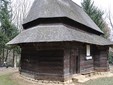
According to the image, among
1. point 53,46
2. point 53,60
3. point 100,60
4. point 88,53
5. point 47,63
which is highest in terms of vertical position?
point 53,46

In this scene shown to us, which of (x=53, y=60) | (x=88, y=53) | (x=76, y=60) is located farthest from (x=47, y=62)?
(x=88, y=53)

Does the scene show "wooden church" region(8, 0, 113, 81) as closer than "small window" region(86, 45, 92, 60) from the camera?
Yes

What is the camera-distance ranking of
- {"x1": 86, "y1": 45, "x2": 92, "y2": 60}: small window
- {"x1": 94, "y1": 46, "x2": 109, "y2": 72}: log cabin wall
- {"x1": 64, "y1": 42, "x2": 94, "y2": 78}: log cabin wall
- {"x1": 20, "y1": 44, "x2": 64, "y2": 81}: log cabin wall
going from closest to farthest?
1. {"x1": 20, "y1": 44, "x2": 64, "y2": 81}: log cabin wall
2. {"x1": 64, "y1": 42, "x2": 94, "y2": 78}: log cabin wall
3. {"x1": 86, "y1": 45, "x2": 92, "y2": 60}: small window
4. {"x1": 94, "y1": 46, "x2": 109, "y2": 72}: log cabin wall

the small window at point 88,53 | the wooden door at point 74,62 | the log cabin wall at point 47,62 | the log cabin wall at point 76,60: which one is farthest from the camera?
the small window at point 88,53

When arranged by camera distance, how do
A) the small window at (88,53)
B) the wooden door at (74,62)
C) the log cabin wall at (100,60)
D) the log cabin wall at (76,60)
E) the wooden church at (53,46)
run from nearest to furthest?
1. the wooden church at (53,46)
2. the log cabin wall at (76,60)
3. the wooden door at (74,62)
4. the small window at (88,53)
5. the log cabin wall at (100,60)

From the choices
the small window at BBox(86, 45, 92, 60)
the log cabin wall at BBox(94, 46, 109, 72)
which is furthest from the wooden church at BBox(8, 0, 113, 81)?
the log cabin wall at BBox(94, 46, 109, 72)

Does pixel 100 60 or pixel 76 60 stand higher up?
pixel 76 60

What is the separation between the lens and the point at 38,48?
13.4 metres

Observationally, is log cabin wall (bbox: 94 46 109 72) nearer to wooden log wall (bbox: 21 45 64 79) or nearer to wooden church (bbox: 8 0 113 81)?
wooden church (bbox: 8 0 113 81)

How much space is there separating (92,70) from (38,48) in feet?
23.7

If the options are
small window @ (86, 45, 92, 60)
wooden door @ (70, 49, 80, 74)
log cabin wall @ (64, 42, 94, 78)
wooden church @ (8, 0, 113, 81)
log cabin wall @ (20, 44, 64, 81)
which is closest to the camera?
wooden church @ (8, 0, 113, 81)

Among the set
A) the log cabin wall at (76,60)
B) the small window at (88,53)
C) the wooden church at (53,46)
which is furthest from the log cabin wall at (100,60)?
the wooden church at (53,46)

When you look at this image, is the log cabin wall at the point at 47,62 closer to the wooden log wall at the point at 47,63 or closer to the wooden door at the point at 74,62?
the wooden log wall at the point at 47,63

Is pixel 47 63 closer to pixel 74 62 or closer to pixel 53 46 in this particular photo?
pixel 53 46
